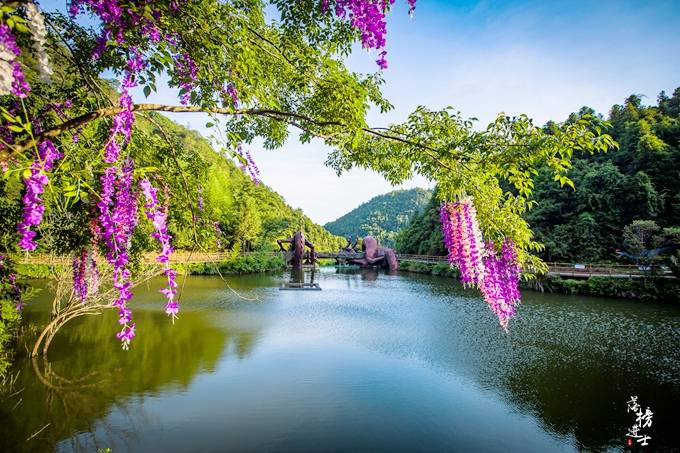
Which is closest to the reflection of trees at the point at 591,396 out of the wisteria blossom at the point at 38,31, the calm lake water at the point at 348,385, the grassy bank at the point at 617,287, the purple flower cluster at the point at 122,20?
the calm lake water at the point at 348,385

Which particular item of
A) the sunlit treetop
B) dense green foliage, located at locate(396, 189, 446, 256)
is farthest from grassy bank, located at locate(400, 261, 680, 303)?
the sunlit treetop

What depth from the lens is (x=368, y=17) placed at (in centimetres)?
374

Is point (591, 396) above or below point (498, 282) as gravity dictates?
below

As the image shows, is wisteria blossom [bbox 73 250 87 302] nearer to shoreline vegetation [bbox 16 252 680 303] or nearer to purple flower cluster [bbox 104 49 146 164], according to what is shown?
purple flower cluster [bbox 104 49 146 164]

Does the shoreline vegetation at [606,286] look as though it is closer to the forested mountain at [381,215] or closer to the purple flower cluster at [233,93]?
the purple flower cluster at [233,93]

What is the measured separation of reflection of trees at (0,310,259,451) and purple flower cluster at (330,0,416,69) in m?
8.30

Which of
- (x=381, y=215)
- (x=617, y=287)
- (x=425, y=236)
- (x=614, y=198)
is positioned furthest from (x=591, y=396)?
(x=381, y=215)

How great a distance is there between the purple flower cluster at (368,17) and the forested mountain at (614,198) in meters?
28.2

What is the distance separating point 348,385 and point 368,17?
8.67m

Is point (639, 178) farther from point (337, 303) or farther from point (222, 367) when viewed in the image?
point (222, 367)

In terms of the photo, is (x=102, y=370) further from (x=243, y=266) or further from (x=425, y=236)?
(x=425, y=236)

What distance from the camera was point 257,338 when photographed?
13719 mm

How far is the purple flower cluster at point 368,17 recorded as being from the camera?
3656 mm

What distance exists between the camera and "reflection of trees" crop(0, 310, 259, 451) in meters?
7.24
